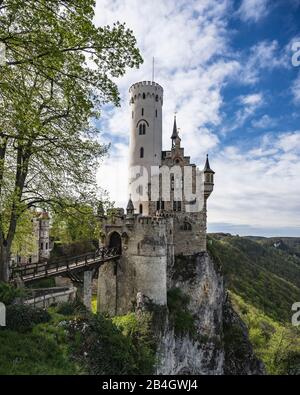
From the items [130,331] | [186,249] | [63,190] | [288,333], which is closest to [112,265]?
[130,331]

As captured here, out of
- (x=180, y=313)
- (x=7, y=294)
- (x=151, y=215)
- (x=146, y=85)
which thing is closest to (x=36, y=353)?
(x=7, y=294)

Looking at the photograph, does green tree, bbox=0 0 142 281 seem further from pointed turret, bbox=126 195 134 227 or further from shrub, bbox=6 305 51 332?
pointed turret, bbox=126 195 134 227

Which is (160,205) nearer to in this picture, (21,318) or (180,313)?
(180,313)

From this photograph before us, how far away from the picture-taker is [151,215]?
3400 centimetres

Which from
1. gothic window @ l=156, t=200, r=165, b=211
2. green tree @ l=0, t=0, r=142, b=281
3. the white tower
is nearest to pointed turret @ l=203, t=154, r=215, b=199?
gothic window @ l=156, t=200, r=165, b=211

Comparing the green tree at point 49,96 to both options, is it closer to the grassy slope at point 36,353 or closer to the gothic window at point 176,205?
→ the grassy slope at point 36,353

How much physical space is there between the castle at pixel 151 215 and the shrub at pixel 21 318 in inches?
604

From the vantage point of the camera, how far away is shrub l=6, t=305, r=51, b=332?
10625 mm

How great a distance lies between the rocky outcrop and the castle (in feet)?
6.14

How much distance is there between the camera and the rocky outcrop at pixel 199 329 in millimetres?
27812

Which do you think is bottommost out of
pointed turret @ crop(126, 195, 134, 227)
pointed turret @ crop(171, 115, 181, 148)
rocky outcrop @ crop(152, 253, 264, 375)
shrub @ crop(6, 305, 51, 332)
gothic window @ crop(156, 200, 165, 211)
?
rocky outcrop @ crop(152, 253, 264, 375)

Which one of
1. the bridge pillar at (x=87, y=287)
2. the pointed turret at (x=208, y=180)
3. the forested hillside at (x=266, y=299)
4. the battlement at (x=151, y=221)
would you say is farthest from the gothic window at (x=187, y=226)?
the bridge pillar at (x=87, y=287)
